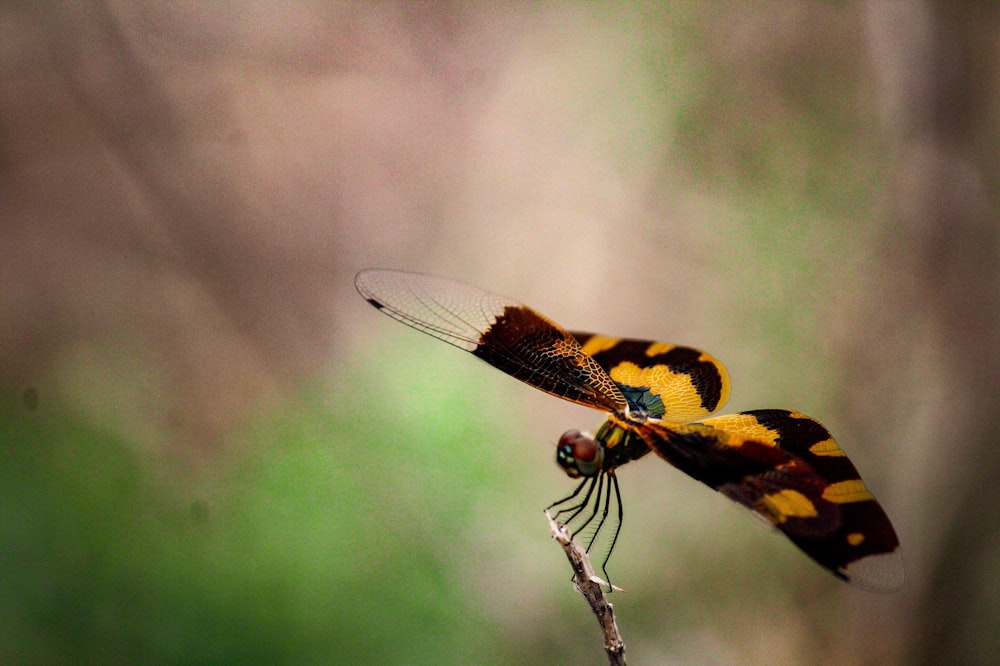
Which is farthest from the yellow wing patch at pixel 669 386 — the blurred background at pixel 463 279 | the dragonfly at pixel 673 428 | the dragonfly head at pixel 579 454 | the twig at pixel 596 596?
the blurred background at pixel 463 279

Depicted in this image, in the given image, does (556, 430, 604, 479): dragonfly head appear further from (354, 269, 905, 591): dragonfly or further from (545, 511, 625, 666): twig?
(545, 511, 625, 666): twig

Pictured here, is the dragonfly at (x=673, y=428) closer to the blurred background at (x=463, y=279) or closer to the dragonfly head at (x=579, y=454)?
the dragonfly head at (x=579, y=454)

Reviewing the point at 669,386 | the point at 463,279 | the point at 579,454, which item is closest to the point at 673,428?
the point at 579,454

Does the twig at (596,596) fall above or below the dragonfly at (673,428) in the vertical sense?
below

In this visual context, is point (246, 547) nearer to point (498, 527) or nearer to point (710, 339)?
point (498, 527)

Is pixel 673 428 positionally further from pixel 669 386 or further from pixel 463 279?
pixel 463 279

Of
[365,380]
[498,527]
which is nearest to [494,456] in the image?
[498,527]

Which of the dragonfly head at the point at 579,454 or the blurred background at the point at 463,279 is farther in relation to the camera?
the blurred background at the point at 463,279

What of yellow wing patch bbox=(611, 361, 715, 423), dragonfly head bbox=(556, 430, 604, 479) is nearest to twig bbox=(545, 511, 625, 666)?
dragonfly head bbox=(556, 430, 604, 479)
